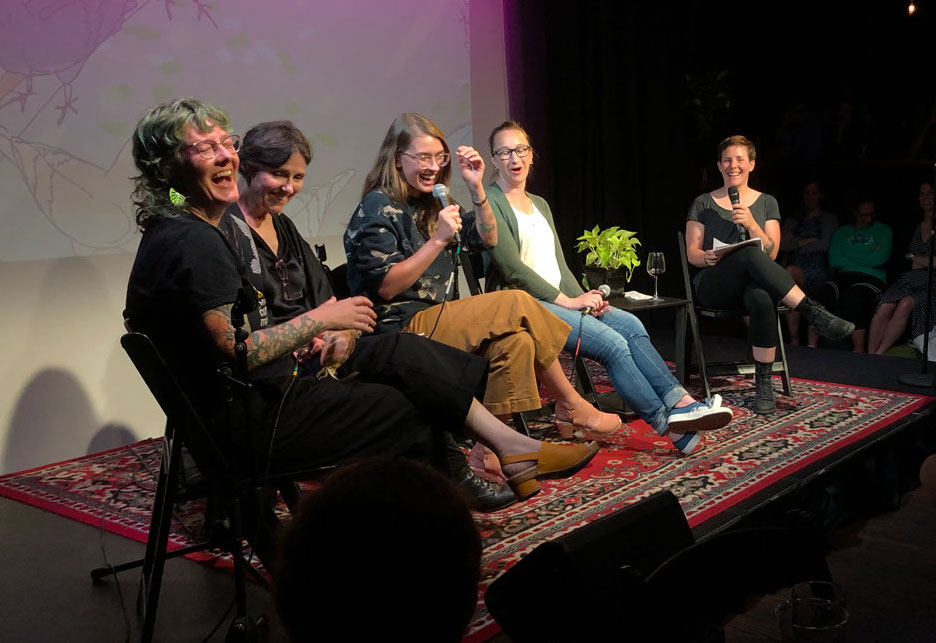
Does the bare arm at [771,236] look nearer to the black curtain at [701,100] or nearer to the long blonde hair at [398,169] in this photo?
the black curtain at [701,100]

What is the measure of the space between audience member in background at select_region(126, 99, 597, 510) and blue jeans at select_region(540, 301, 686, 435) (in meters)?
0.76

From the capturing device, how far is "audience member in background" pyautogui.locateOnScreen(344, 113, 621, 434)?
283 cm

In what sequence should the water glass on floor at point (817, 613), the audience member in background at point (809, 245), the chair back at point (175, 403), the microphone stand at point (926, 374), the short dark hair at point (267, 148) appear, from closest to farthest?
the water glass on floor at point (817, 613) → the chair back at point (175, 403) → the short dark hair at point (267, 148) → the microphone stand at point (926, 374) → the audience member in background at point (809, 245)

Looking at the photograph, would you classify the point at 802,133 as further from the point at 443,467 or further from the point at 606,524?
the point at 606,524

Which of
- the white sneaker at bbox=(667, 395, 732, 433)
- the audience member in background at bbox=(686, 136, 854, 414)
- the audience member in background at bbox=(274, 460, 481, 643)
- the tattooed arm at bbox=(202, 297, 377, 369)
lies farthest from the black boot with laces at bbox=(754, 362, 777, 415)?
the audience member in background at bbox=(274, 460, 481, 643)

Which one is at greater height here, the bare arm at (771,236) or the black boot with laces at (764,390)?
the bare arm at (771,236)

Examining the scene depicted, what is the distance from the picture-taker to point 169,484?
1.97 metres

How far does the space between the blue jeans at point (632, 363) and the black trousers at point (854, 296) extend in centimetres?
250

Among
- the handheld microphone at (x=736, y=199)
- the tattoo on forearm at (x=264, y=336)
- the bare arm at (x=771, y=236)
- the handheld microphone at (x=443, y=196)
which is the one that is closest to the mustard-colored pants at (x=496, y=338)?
the handheld microphone at (x=443, y=196)

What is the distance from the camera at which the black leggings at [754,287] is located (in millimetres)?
3842

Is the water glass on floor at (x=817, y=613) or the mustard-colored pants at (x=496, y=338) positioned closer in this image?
the water glass on floor at (x=817, y=613)

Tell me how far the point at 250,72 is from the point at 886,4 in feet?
13.9

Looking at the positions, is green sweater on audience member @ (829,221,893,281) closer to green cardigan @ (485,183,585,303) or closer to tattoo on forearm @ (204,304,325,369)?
green cardigan @ (485,183,585,303)

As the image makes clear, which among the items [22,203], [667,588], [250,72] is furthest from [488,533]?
[250,72]
